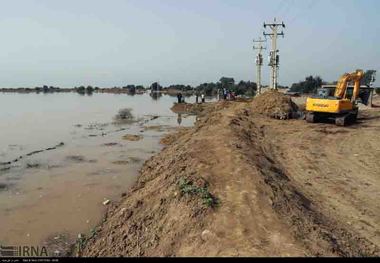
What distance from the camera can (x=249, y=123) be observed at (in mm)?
20719

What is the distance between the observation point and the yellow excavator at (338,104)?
21094 millimetres

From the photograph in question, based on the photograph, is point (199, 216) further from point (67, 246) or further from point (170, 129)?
point (170, 129)

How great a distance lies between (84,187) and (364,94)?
1790 centimetres

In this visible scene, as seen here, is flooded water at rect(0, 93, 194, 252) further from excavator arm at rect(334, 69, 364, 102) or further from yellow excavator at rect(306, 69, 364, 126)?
excavator arm at rect(334, 69, 364, 102)

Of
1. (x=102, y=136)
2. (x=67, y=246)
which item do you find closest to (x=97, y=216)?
(x=67, y=246)

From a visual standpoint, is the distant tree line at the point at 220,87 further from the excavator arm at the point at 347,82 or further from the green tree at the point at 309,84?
the excavator arm at the point at 347,82

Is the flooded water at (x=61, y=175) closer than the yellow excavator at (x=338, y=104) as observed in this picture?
Yes

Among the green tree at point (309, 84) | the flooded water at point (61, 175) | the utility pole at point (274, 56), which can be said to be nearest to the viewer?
the flooded water at point (61, 175)

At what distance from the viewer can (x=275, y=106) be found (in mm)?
25500

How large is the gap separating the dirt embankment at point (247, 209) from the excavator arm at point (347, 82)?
28.6ft

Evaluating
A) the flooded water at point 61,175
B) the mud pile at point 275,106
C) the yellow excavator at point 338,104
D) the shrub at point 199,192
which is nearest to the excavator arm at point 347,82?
the yellow excavator at point 338,104

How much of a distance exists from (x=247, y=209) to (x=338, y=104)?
14790 mm

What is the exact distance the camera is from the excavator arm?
22359mm

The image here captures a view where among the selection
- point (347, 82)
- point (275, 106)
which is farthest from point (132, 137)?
point (347, 82)
